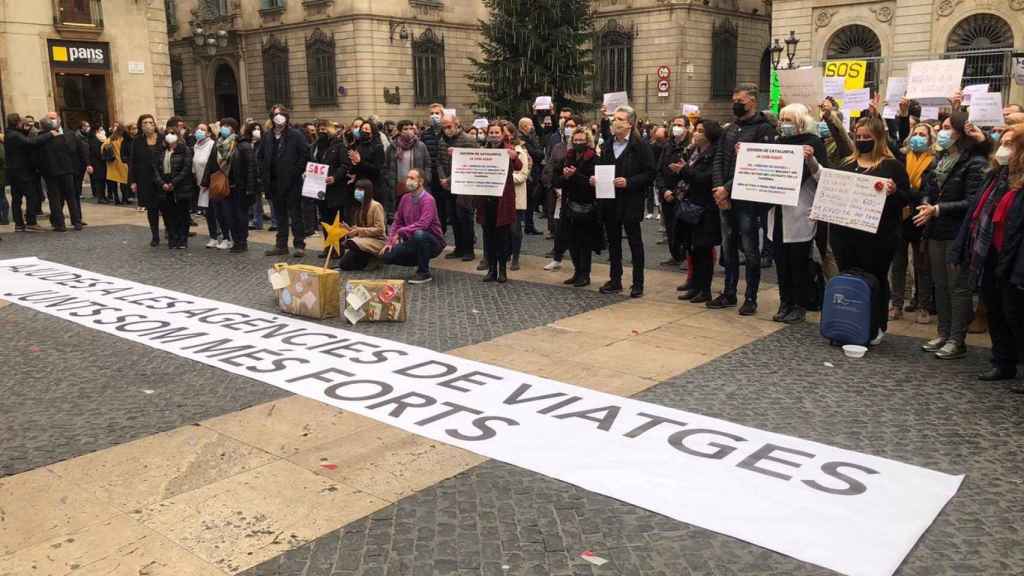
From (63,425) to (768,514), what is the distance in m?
4.45

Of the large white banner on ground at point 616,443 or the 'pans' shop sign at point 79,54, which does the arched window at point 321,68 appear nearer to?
the 'pans' shop sign at point 79,54

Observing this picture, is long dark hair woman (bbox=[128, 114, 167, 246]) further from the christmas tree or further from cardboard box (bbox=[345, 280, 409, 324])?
the christmas tree

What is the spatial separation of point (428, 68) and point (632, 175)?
96.2 ft

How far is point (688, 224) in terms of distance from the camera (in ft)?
31.5

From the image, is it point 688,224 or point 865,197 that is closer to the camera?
point 865,197

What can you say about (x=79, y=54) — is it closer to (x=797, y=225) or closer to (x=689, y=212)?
(x=689, y=212)

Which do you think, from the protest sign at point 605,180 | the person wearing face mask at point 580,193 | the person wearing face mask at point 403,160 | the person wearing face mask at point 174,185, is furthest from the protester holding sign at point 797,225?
the person wearing face mask at point 174,185

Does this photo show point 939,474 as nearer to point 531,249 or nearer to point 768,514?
point 768,514

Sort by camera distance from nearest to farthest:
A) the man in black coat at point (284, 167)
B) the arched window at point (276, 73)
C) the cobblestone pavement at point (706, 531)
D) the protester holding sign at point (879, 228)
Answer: the cobblestone pavement at point (706, 531), the protester holding sign at point (879, 228), the man in black coat at point (284, 167), the arched window at point (276, 73)

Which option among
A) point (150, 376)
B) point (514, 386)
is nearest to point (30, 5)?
point (150, 376)

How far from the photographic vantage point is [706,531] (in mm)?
4262

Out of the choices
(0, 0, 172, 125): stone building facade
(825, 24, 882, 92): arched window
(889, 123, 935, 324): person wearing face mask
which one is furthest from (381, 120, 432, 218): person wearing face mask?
(825, 24, 882, 92): arched window

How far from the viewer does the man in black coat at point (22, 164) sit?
15.4 metres

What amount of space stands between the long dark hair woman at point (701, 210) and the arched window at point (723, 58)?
93.7 feet
